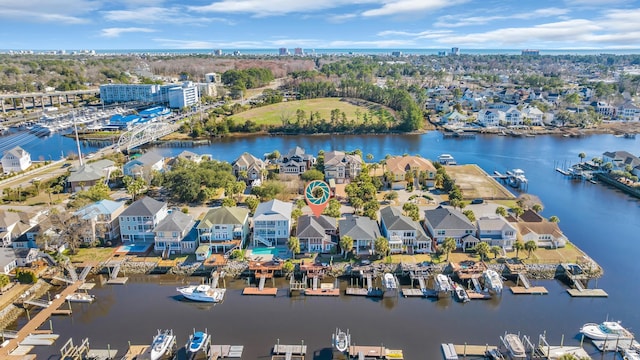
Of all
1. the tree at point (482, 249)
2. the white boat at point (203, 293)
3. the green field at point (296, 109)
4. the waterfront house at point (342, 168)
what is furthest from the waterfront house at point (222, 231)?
the green field at point (296, 109)

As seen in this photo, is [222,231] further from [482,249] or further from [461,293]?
[482,249]

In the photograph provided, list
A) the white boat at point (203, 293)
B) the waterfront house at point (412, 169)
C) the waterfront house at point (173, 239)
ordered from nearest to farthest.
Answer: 1. the white boat at point (203, 293)
2. the waterfront house at point (173, 239)
3. the waterfront house at point (412, 169)

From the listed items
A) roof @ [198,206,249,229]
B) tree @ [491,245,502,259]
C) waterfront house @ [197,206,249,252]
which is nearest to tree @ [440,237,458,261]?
tree @ [491,245,502,259]

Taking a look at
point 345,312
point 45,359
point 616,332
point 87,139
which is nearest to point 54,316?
point 45,359

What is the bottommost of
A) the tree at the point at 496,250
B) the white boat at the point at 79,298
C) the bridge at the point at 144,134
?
the white boat at the point at 79,298

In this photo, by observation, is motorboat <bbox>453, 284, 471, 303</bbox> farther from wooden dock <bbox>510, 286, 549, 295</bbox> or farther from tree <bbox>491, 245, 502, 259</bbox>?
tree <bbox>491, 245, 502, 259</bbox>

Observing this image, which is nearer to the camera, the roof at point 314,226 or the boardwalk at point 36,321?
the boardwalk at point 36,321

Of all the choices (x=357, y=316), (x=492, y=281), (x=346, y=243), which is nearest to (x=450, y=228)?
(x=492, y=281)

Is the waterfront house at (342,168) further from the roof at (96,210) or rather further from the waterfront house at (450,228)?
the roof at (96,210)

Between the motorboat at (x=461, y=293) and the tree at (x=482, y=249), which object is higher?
the tree at (x=482, y=249)
